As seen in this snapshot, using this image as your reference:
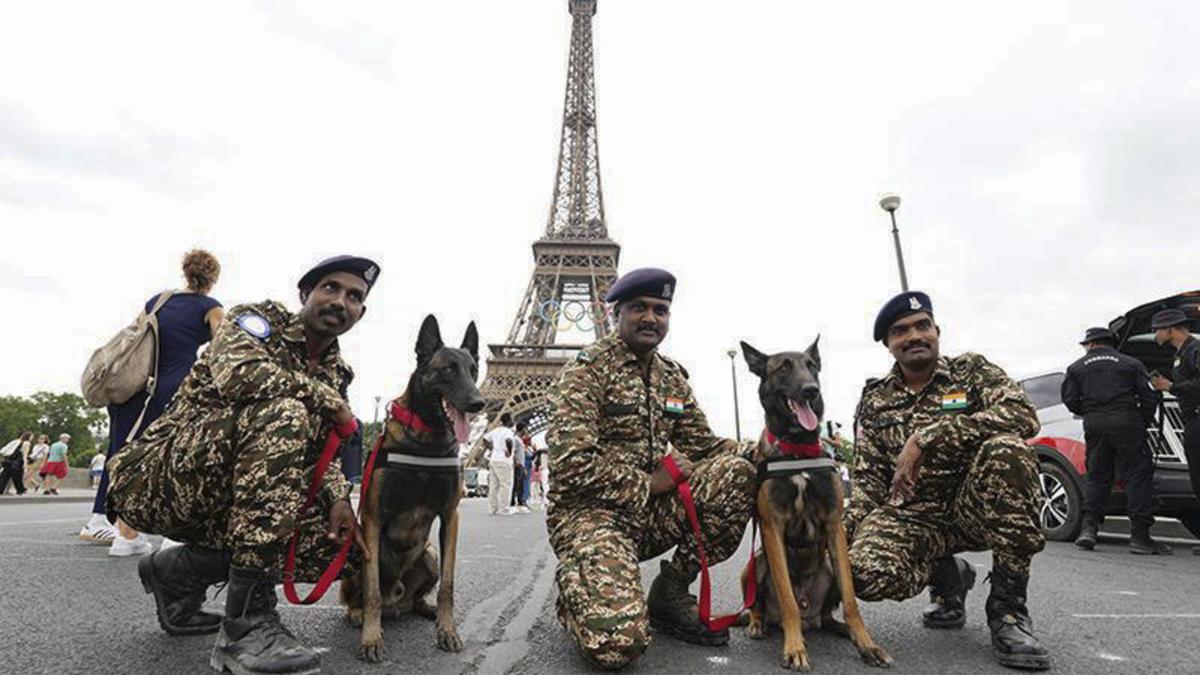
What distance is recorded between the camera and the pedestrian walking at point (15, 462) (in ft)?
53.5

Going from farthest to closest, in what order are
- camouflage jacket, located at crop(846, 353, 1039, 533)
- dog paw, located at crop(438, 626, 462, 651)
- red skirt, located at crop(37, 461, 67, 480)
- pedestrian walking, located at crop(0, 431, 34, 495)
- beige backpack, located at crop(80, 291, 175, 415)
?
red skirt, located at crop(37, 461, 67, 480)
pedestrian walking, located at crop(0, 431, 34, 495)
beige backpack, located at crop(80, 291, 175, 415)
camouflage jacket, located at crop(846, 353, 1039, 533)
dog paw, located at crop(438, 626, 462, 651)

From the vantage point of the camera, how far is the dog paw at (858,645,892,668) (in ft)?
8.87

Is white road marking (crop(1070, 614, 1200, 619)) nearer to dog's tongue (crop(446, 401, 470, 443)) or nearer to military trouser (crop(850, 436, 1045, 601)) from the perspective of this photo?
military trouser (crop(850, 436, 1045, 601))

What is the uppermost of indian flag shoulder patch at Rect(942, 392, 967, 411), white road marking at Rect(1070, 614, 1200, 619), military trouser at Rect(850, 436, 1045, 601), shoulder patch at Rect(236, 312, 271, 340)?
shoulder patch at Rect(236, 312, 271, 340)

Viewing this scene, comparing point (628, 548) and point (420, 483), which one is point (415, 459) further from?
point (628, 548)

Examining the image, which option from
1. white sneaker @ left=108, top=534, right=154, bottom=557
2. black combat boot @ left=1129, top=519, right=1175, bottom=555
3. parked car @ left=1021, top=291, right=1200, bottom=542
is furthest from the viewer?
parked car @ left=1021, top=291, right=1200, bottom=542

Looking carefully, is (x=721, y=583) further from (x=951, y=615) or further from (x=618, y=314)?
(x=618, y=314)

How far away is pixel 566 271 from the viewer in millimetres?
43969

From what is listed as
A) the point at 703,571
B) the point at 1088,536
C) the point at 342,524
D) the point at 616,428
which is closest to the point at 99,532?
the point at 342,524

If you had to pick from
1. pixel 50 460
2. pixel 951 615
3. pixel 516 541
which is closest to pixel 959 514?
pixel 951 615

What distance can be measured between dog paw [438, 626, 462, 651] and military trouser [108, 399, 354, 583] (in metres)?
0.74

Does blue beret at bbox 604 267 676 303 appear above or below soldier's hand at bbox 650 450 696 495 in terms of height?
above

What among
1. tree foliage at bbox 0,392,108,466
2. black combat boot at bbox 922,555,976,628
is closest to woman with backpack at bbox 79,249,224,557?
black combat boot at bbox 922,555,976,628

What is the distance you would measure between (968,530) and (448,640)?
2.50 metres
